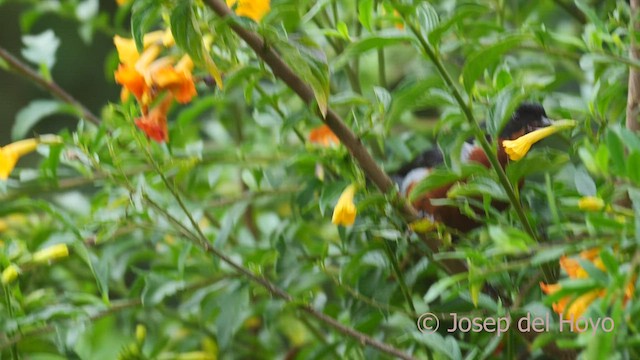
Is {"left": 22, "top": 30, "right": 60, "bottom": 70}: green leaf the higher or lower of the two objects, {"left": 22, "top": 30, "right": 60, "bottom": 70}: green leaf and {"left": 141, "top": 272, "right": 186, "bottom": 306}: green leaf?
the higher

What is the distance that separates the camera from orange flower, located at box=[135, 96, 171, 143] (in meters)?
0.77

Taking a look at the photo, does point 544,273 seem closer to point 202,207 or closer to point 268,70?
point 268,70

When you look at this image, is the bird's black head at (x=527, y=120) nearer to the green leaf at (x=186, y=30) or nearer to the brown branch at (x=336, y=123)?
the brown branch at (x=336, y=123)

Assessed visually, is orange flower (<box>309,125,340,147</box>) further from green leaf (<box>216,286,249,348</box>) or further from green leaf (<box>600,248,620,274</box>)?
green leaf (<box>600,248,620,274</box>)

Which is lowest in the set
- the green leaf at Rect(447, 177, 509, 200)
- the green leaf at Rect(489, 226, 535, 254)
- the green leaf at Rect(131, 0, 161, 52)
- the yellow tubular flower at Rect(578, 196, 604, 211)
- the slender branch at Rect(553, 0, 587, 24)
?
the slender branch at Rect(553, 0, 587, 24)

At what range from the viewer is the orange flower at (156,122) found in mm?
766

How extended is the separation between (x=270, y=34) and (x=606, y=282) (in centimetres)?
29

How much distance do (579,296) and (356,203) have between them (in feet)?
0.85

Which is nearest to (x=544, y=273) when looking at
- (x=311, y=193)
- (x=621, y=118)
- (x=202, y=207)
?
(x=621, y=118)

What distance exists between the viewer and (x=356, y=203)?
0.76 m

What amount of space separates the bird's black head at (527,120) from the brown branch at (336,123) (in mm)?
191

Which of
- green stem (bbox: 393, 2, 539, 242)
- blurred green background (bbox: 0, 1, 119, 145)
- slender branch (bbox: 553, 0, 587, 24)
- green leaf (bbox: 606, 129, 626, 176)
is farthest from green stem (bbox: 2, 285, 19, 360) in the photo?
blurred green background (bbox: 0, 1, 119, 145)

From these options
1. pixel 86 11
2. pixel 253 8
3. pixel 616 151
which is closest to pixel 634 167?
pixel 616 151

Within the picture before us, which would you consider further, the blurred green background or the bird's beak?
the blurred green background
